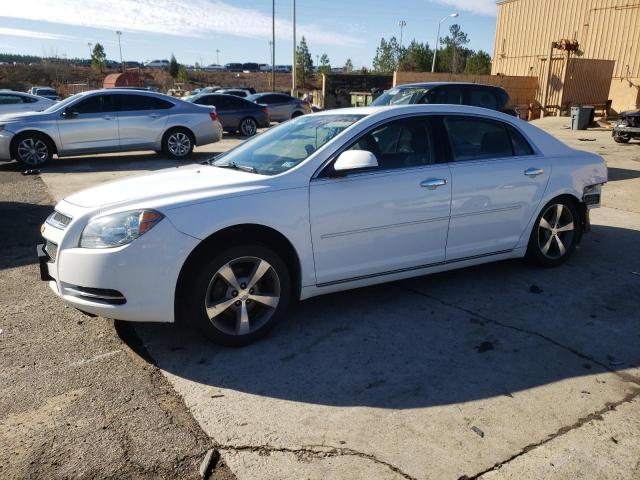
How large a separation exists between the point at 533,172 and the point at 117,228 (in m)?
3.48

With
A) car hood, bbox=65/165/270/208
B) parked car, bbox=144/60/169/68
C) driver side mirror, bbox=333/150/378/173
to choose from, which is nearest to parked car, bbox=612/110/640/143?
driver side mirror, bbox=333/150/378/173

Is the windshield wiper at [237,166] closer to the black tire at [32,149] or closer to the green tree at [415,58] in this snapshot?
the black tire at [32,149]

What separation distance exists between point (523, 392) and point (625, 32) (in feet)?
93.8

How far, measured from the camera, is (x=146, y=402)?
9.69ft

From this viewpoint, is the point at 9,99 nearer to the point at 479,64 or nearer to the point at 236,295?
the point at 236,295

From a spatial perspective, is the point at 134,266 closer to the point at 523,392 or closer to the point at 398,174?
the point at 398,174

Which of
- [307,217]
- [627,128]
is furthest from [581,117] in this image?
[307,217]

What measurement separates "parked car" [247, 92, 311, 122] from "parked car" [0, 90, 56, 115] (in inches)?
327

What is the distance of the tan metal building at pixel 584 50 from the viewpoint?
24438 millimetres

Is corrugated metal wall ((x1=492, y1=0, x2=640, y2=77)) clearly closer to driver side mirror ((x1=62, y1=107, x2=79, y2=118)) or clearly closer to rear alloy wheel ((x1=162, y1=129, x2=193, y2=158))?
rear alloy wheel ((x1=162, y1=129, x2=193, y2=158))

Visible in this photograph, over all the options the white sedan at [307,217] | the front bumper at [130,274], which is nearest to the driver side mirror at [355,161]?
the white sedan at [307,217]

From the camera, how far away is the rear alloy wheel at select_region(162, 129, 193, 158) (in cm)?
1250

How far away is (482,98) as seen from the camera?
35.5 feet

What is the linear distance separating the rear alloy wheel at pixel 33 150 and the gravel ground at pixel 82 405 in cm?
800
